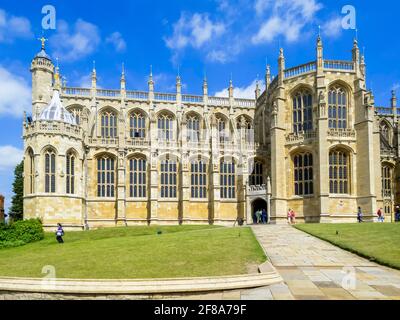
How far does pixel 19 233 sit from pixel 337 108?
31.7 metres

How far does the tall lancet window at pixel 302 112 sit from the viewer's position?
4225 centimetres

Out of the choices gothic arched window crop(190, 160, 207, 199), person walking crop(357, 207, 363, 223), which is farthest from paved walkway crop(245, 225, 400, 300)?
gothic arched window crop(190, 160, 207, 199)

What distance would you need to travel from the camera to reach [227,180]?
153ft

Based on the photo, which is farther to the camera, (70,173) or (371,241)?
(70,173)

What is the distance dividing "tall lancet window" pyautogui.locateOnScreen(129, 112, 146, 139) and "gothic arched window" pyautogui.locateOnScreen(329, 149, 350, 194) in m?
21.6

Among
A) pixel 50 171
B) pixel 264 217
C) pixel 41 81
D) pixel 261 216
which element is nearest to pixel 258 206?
pixel 261 216

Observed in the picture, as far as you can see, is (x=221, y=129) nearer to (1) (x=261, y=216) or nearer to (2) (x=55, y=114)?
(1) (x=261, y=216)

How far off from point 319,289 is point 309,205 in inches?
1181

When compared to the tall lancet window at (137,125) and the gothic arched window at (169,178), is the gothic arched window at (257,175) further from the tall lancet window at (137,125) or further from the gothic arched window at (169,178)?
the tall lancet window at (137,125)

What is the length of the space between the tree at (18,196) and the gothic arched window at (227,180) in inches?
1107

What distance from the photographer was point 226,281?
37.2ft

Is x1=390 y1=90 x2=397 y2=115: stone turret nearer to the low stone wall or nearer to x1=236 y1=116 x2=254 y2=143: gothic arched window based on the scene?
x1=236 y1=116 x2=254 y2=143: gothic arched window

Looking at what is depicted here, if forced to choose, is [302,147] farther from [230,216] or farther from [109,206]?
[109,206]

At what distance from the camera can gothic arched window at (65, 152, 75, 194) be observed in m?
37.9
